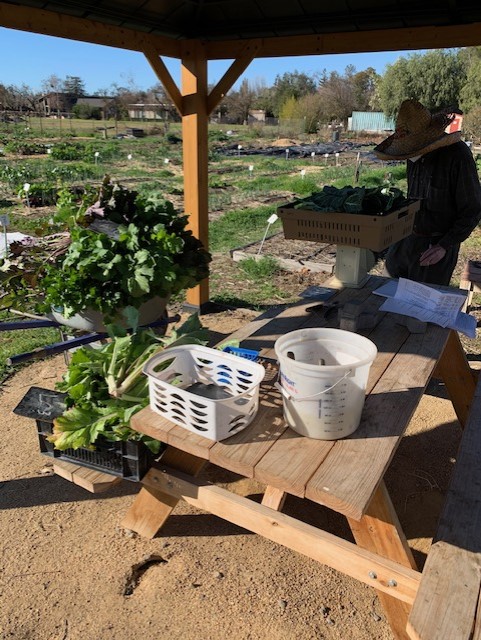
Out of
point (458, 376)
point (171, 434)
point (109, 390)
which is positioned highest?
point (171, 434)

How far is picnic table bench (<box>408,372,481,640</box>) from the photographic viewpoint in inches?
55.2

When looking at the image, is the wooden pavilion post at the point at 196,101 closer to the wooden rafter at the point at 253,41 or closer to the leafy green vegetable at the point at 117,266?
the wooden rafter at the point at 253,41

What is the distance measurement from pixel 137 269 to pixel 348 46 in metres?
2.77

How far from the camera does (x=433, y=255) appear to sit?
11.9 feet

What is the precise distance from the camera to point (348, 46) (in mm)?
4113

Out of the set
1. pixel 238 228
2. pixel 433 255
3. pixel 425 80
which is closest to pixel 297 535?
pixel 433 255

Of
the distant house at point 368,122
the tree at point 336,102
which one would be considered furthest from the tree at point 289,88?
the distant house at point 368,122

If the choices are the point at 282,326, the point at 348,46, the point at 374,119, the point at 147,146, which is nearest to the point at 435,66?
the point at 374,119

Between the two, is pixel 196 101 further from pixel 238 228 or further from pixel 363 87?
pixel 363 87

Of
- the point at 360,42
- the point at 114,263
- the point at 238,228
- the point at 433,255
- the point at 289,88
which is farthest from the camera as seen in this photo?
the point at 289,88

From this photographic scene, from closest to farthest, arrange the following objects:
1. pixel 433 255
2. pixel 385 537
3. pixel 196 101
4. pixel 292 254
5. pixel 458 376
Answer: pixel 385 537 < pixel 458 376 < pixel 433 255 < pixel 196 101 < pixel 292 254

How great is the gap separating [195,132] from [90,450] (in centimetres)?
344

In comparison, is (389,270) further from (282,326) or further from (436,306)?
(282,326)

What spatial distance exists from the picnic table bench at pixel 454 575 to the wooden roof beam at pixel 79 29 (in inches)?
138
